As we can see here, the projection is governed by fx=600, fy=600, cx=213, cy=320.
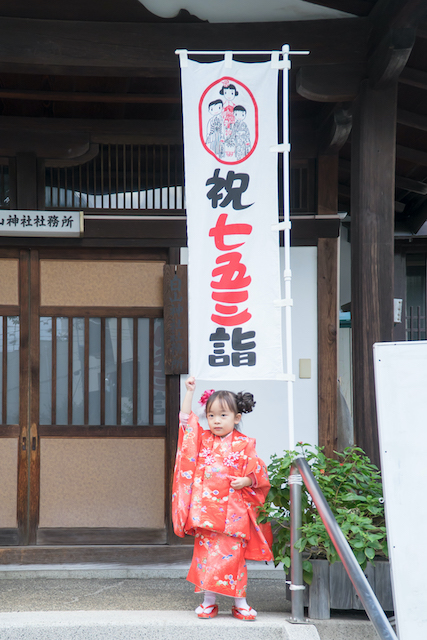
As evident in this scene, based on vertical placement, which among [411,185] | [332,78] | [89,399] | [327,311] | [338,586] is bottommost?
[338,586]

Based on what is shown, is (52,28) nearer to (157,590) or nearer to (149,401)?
(149,401)

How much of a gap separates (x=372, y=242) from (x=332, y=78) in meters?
1.35

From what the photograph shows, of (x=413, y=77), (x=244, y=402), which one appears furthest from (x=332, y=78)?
(x=244, y=402)

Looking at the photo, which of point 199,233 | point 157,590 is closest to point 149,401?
point 157,590

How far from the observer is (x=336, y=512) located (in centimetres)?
380

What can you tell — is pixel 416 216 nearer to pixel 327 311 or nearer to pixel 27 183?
pixel 327 311

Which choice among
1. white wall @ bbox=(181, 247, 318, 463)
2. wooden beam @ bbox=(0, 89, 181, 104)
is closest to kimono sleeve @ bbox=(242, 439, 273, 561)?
white wall @ bbox=(181, 247, 318, 463)

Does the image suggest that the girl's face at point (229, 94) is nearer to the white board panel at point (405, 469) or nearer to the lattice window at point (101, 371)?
the white board panel at point (405, 469)

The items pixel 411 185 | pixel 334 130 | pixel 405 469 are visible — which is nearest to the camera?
pixel 405 469

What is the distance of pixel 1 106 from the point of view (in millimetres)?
5895

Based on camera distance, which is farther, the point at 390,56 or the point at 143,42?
the point at 143,42

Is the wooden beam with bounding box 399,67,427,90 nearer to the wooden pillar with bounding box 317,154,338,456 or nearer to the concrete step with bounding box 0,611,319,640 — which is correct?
the wooden pillar with bounding box 317,154,338,456

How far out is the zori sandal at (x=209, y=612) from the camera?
379cm

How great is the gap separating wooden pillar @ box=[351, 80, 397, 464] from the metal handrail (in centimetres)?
110
